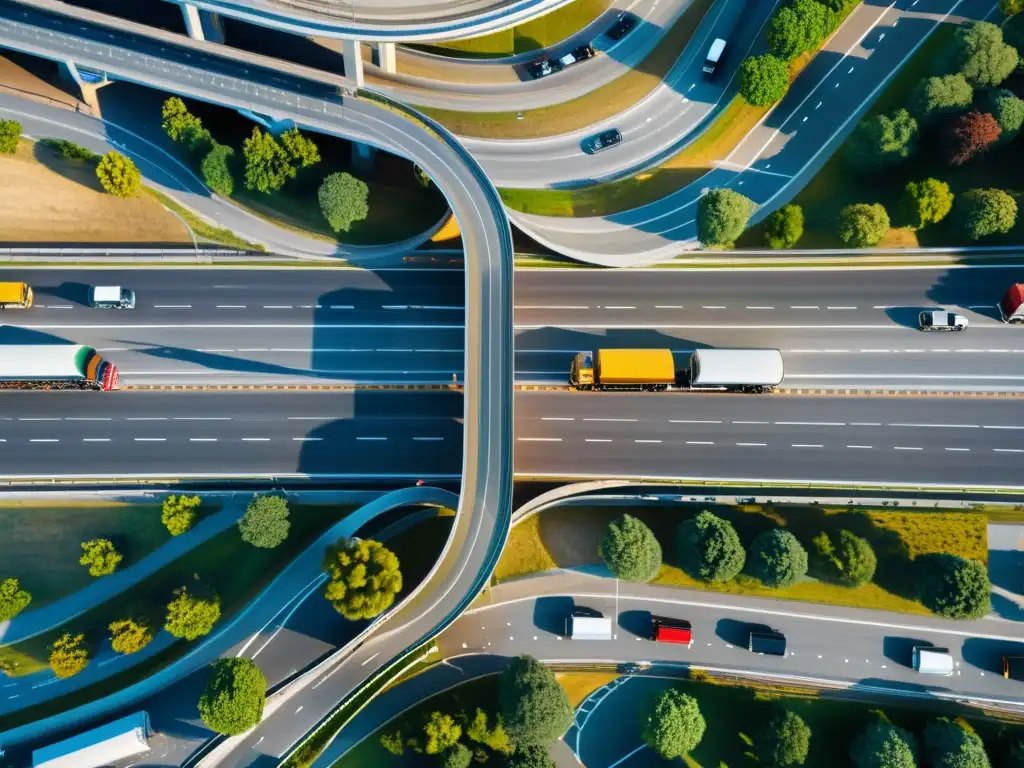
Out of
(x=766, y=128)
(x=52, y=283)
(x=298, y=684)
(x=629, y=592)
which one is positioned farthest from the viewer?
(x=766, y=128)

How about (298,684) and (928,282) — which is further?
(928,282)

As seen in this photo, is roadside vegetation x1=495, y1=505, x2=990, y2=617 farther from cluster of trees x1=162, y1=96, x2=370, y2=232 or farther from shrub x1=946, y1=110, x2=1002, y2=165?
cluster of trees x1=162, y1=96, x2=370, y2=232

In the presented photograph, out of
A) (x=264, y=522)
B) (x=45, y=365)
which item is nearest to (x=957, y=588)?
(x=264, y=522)

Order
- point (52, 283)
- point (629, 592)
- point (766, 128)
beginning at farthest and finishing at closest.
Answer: point (766, 128) → point (52, 283) → point (629, 592)

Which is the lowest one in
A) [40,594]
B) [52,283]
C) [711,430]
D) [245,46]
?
[40,594]

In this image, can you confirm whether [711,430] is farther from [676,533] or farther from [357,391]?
[357,391]

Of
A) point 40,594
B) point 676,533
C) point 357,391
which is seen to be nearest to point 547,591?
point 676,533

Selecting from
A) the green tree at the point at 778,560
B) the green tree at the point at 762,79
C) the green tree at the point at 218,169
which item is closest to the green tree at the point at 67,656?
the green tree at the point at 218,169

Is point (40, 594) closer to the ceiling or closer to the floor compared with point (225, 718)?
closer to the ceiling
